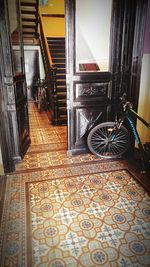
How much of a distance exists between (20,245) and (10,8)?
116 inches

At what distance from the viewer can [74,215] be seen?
214 centimetres

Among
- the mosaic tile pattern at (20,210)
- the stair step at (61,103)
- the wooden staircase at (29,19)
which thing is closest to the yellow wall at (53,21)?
the wooden staircase at (29,19)

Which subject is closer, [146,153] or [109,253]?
[109,253]

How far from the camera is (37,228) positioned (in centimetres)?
198

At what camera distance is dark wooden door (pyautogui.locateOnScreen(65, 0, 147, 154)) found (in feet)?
9.55

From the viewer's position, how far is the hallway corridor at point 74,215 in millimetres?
1705

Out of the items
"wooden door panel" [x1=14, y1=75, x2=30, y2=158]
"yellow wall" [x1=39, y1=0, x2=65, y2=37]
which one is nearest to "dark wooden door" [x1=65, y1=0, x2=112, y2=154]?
"wooden door panel" [x1=14, y1=75, x2=30, y2=158]

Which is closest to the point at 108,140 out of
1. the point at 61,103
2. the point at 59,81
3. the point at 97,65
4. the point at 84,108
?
the point at 84,108

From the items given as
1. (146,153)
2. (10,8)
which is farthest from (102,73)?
(10,8)

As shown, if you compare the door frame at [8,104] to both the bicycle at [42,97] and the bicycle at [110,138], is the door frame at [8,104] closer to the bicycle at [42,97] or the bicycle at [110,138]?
the bicycle at [110,138]

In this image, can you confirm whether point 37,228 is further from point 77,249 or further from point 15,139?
point 15,139

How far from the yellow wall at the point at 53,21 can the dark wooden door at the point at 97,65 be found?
4889 millimetres

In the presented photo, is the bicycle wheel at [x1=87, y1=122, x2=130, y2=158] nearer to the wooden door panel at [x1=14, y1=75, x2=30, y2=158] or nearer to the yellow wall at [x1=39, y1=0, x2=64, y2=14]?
the wooden door panel at [x1=14, y1=75, x2=30, y2=158]

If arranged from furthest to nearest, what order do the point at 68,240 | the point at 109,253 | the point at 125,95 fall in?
the point at 125,95
the point at 68,240
the point at 109,253
